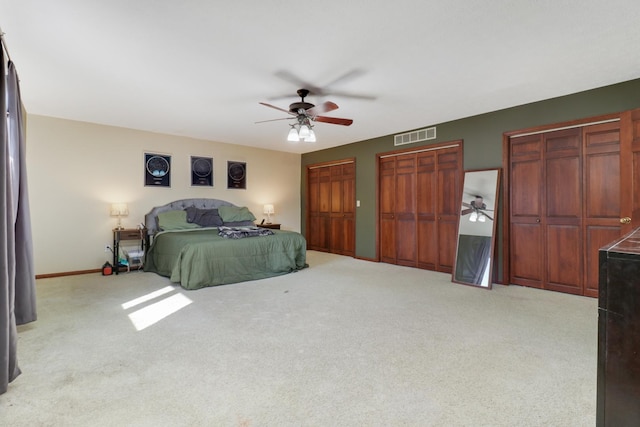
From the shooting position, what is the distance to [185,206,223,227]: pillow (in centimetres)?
577

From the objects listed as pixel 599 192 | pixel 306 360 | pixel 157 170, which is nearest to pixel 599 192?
pixel 599 192

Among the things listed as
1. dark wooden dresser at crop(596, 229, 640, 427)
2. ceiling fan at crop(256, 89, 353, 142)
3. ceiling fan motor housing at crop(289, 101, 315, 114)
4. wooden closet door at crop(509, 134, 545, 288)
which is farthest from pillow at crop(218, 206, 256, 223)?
dark wooden dresser at crop(596, 229, 640, 427)

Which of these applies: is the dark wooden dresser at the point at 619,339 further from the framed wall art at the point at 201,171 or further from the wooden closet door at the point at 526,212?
the framed wall art at the point at 201,171

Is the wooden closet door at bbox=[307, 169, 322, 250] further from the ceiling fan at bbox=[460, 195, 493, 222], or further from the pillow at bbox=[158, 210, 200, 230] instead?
the ceiling fan at bbox=[460, 195, 493, 222]

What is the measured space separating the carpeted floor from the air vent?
2724mm

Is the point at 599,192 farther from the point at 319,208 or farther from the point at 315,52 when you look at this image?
the point at 319,208

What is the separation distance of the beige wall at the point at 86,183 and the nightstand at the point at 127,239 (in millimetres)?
273

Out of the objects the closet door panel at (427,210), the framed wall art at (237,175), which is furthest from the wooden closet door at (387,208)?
the framed wall art at (237,175)

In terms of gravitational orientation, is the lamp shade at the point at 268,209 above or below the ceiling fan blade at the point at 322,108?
below

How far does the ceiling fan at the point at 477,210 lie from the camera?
14.9ft

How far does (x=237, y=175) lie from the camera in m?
6.75

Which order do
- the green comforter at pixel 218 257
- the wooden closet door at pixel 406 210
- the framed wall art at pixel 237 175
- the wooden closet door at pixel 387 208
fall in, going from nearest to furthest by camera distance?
the green comforter at pixel 218 257 < the wooden closet door at pixel 406 210 < the wooden closet door at pixel 387 208 < the framed wall art at pixel 237 175

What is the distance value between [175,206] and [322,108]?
3865 mm

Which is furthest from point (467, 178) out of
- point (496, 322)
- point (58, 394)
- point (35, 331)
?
point (35, 331)
